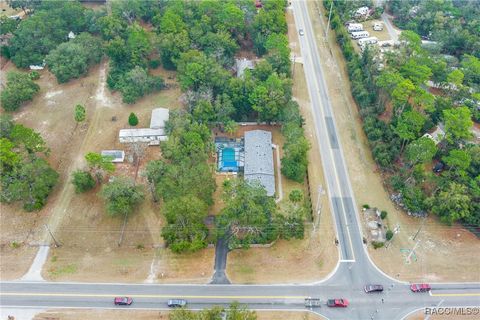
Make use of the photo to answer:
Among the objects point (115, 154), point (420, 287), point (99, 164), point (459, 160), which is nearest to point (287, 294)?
point (420, 287)

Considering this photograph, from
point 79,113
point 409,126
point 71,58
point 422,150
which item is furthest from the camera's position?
point 71,58

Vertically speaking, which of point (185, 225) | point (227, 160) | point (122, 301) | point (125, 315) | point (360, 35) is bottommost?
point (125, 315)

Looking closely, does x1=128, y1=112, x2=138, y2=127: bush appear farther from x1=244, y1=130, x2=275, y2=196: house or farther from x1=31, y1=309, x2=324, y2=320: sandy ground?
x1=31, y1=309, x2=324, y2=320: sandy ground

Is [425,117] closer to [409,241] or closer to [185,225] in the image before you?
[409,241]

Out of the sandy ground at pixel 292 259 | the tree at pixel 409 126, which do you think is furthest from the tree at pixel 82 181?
the tree at pixel 409 126

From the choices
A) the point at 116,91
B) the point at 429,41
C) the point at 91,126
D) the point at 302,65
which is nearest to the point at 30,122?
the point at 91,126

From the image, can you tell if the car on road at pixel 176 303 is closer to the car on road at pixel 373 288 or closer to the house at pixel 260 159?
the house at pixel 260 159

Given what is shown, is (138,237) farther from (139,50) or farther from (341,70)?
(341,70)
